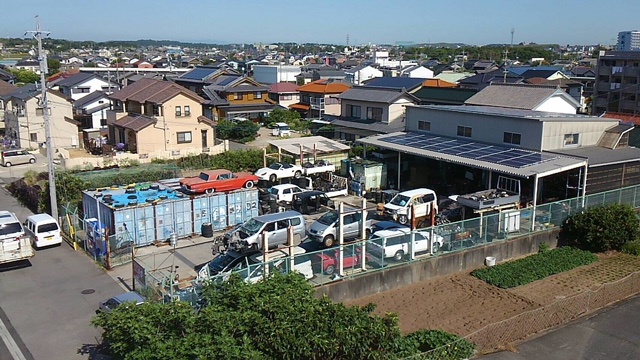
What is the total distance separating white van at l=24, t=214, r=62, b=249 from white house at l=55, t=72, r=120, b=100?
3332 centimetres

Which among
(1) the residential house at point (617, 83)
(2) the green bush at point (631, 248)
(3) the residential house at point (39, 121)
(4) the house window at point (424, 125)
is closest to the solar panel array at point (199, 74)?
(3) the residential house at point (39, 121)

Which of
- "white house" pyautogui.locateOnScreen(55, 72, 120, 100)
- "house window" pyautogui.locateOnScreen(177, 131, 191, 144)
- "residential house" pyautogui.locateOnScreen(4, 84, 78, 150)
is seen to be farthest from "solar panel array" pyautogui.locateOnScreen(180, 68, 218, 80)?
"house window" pyautogui.locateOnScreen(177, 131, 191, 144)

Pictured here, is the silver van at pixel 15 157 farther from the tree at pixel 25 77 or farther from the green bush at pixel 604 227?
the tree at pixel 25 77

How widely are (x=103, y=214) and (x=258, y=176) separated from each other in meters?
8.50

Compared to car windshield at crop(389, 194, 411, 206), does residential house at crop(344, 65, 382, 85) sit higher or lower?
higher

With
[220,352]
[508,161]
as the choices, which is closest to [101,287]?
[220,352]

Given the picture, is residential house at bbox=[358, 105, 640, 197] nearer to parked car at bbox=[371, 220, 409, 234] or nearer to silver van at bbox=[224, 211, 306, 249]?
parked car at bbox=[371, 220, 409, 234]

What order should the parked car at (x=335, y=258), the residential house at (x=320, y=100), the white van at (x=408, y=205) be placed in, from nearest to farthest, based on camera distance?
the parked car at (x=335, y=258)
the white van at (x=408, y=205)
the residential house at (x=320, y=100)

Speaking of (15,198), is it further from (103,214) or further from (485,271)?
(485,271)

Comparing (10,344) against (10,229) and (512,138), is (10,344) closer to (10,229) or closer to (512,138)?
(10,229)

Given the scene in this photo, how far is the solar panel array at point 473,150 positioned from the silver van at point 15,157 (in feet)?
73.7

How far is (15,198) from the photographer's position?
1052 inches

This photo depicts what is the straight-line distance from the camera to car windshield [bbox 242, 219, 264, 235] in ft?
58.2

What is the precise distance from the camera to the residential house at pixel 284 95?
55.7 meters
